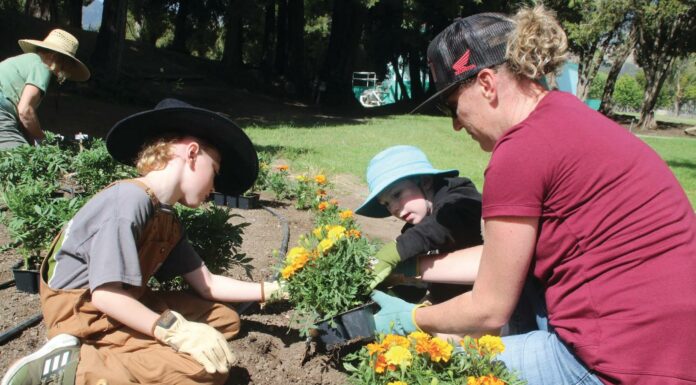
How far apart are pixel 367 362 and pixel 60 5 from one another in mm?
38422

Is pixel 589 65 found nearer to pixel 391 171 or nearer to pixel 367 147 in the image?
pixel 367 147

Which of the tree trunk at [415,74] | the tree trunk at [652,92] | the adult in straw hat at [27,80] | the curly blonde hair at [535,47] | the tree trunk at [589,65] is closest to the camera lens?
the curly blonde hair at [535,47]

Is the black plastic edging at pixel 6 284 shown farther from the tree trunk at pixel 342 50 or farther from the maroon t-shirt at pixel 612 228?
the tree trunk at pixel 342 50

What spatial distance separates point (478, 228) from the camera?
2660mm

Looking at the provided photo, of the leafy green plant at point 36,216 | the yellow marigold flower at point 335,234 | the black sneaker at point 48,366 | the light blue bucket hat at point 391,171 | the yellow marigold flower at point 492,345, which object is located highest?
the light blue bucket hat at point 391,171

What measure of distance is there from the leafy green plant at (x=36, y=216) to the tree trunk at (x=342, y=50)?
20.8m

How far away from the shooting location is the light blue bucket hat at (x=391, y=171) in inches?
101

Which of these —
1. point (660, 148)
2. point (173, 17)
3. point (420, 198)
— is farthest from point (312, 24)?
point (420, 198)

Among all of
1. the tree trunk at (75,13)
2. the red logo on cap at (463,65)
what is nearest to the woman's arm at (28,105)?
the red logo on cap at (463,65)

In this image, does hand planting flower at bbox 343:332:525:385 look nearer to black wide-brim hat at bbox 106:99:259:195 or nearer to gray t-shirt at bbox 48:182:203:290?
gray t-shirt at bbox 48:182:203:290

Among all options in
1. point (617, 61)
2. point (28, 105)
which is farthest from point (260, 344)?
point (617, 61)

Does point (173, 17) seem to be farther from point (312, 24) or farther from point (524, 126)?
point (524, 126)

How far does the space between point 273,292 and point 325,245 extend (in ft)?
1.29

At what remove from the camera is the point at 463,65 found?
5.82ft
